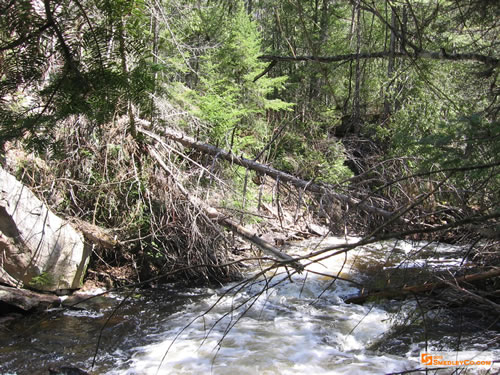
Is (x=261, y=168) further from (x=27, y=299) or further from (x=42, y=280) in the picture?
(x=27, y=299)

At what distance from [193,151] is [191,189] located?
4.22 feet

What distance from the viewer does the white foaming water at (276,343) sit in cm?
435

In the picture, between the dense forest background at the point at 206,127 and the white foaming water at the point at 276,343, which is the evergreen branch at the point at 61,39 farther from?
the white foaming water at the point at 276,343

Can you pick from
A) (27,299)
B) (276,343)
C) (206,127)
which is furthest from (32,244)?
(276,343)

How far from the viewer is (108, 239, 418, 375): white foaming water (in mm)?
4352

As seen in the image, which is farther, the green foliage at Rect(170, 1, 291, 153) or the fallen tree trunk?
the green foliage at Rect(170, 1, 291, 153)

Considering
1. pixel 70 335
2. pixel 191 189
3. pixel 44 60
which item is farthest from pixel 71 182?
pixel 44 60

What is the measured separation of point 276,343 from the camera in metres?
4.98

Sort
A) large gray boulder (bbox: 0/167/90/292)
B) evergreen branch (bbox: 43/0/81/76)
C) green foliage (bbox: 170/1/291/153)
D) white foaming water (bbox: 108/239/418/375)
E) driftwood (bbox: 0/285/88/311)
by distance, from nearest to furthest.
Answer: evergreen branch (bbox: 43/0/81/76), white foaming water (bbox: 108/239/418/375), driftwood (bbox: 0/285/88/311), large gray boulder (bbox: 0/167/90/292), green foliage (bbox: 170/1/291/153)

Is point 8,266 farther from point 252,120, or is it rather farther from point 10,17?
point 252,120

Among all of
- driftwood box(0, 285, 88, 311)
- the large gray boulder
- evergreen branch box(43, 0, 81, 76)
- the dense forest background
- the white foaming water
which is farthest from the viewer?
the large gray boulder

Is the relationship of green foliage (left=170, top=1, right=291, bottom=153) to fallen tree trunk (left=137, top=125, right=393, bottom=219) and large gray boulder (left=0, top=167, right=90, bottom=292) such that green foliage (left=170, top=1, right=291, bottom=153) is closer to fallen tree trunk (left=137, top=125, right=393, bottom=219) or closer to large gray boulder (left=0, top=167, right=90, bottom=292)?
fallen tree trunk (left=137, top=125, right=393, bottom=219)

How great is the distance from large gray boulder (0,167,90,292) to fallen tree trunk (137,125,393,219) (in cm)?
203

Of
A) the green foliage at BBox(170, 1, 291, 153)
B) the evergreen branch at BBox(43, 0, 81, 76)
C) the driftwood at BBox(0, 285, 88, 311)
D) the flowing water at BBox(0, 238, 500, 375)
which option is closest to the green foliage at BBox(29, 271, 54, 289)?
the driftwood at BBox(0, 285, 88, 311)
